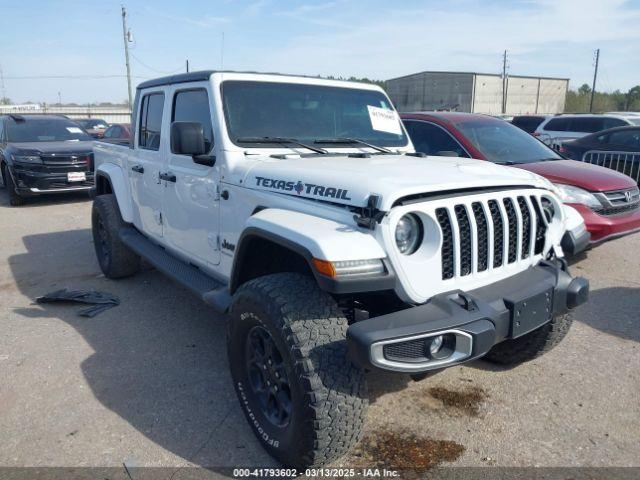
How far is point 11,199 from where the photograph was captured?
10.2 metres

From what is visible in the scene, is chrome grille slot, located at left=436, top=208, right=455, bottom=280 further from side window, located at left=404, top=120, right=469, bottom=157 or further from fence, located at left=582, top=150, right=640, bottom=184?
fence, located at left=582, top=150, right=640, bottom=184

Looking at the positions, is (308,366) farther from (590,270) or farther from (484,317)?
(590,270)

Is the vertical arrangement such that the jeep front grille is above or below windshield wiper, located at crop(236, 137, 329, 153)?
below

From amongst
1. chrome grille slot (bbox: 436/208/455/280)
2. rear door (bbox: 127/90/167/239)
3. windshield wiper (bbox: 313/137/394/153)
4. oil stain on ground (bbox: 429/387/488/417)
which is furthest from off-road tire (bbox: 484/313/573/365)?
rear door (bbox: 127/90/167/239)

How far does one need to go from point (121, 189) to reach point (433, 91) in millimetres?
45522

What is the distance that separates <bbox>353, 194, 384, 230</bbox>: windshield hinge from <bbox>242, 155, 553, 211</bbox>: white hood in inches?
1.1

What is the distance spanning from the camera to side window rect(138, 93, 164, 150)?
4.43 m

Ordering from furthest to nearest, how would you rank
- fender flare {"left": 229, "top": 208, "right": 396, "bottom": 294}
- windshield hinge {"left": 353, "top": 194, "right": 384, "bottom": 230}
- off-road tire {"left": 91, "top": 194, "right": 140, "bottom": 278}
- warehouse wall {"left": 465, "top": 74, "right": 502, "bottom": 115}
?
warehouse wall {"left": 465, "top": 74, "right": 502, "bottom": 115}
off-road tire {"left": 91, "top": 194, "right": 140, "bottom": 278}
windshield hinge {"left": 353, "top": 194, "right": 384, "bottom": 230}
fender flare {"left": 229, "top": 208, "right": 396, "bottom": 294}

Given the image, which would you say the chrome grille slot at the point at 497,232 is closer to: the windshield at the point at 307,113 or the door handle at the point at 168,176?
the windshield at the point at 307,113

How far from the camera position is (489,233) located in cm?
263

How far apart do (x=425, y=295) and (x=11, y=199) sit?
10.3m

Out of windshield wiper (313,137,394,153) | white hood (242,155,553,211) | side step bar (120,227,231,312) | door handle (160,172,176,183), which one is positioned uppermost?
windshield wiper (313,137,394,153)

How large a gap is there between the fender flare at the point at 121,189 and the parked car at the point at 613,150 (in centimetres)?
707

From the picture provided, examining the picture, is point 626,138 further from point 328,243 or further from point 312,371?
point 312,371
